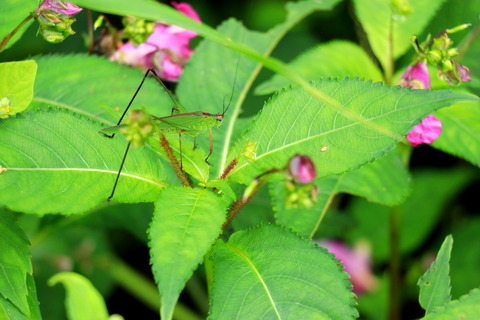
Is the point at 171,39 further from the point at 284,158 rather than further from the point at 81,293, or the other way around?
the point at 81,293

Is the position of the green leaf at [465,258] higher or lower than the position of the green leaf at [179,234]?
lower

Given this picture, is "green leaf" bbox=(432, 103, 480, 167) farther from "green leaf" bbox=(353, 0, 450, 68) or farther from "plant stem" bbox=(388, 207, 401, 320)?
"plant stem" bbox=(388, 207, 401, 320)

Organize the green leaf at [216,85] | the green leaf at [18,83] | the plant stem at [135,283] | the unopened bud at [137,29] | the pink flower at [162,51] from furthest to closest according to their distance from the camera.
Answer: the plant stem at [135,283] < the pink flower at [162,51] < the unopened bud at [137,29] < the green leaf at [216,85] < the green leaf at [18,83]

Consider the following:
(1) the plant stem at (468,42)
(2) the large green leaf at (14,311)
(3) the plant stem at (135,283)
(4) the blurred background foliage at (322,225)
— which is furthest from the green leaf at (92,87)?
(1) the plant stem at (468,42)

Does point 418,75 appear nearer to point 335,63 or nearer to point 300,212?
point 335,63

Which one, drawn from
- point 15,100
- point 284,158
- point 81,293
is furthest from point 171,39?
point 81,293

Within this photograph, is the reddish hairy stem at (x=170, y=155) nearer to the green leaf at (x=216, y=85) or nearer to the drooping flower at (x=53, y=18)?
the green leaf at (x=216, y=85)

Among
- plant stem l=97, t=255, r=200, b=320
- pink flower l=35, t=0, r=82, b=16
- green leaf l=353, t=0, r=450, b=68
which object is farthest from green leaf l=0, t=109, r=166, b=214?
plant stem l=97, t=255, r=200, b=320
